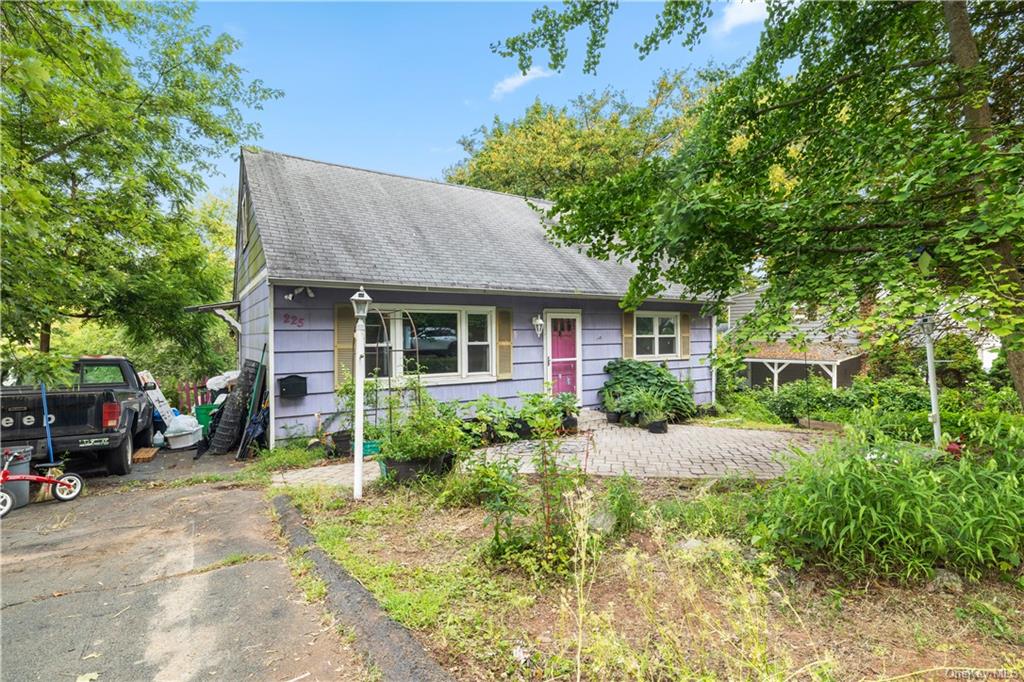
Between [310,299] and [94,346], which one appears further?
[94,346]

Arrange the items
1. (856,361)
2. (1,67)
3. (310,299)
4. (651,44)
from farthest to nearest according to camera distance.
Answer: (856,361) → (310,299) → (651,44) → (1,67)

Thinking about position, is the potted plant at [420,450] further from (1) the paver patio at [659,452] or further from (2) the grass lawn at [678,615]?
(2) the grass lawn at [678,615]

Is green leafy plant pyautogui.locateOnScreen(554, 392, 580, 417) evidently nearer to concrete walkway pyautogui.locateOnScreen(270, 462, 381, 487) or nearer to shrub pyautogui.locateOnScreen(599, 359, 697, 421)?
shrub pyautogui.locateOnScreen(599, 359, 697, 421)

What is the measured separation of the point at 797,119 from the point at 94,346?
21.7 metres

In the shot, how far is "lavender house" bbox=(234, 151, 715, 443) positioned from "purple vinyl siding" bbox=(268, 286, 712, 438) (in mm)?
21

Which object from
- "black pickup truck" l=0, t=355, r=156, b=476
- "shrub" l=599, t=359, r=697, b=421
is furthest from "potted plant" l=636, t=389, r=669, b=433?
"black pickup truck" l=0, t=355, r=156, b=476

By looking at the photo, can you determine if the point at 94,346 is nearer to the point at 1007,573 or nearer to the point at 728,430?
the point at 728,430

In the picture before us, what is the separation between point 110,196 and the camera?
350 inches

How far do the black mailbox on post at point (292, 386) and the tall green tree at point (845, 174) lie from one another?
15.1ft

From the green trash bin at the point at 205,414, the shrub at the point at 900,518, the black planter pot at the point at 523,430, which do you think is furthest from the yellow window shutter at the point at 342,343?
the shrub at the point at 900,518

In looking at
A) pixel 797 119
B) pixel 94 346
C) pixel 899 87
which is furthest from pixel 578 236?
pixel 94 346

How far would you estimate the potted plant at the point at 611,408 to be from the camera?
30.5 feet

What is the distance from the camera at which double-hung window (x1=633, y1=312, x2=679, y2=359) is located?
35.1 ft

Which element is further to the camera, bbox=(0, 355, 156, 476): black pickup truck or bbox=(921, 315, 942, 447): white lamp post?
bbox=(0, 355, 156, 476): black pickup truck
